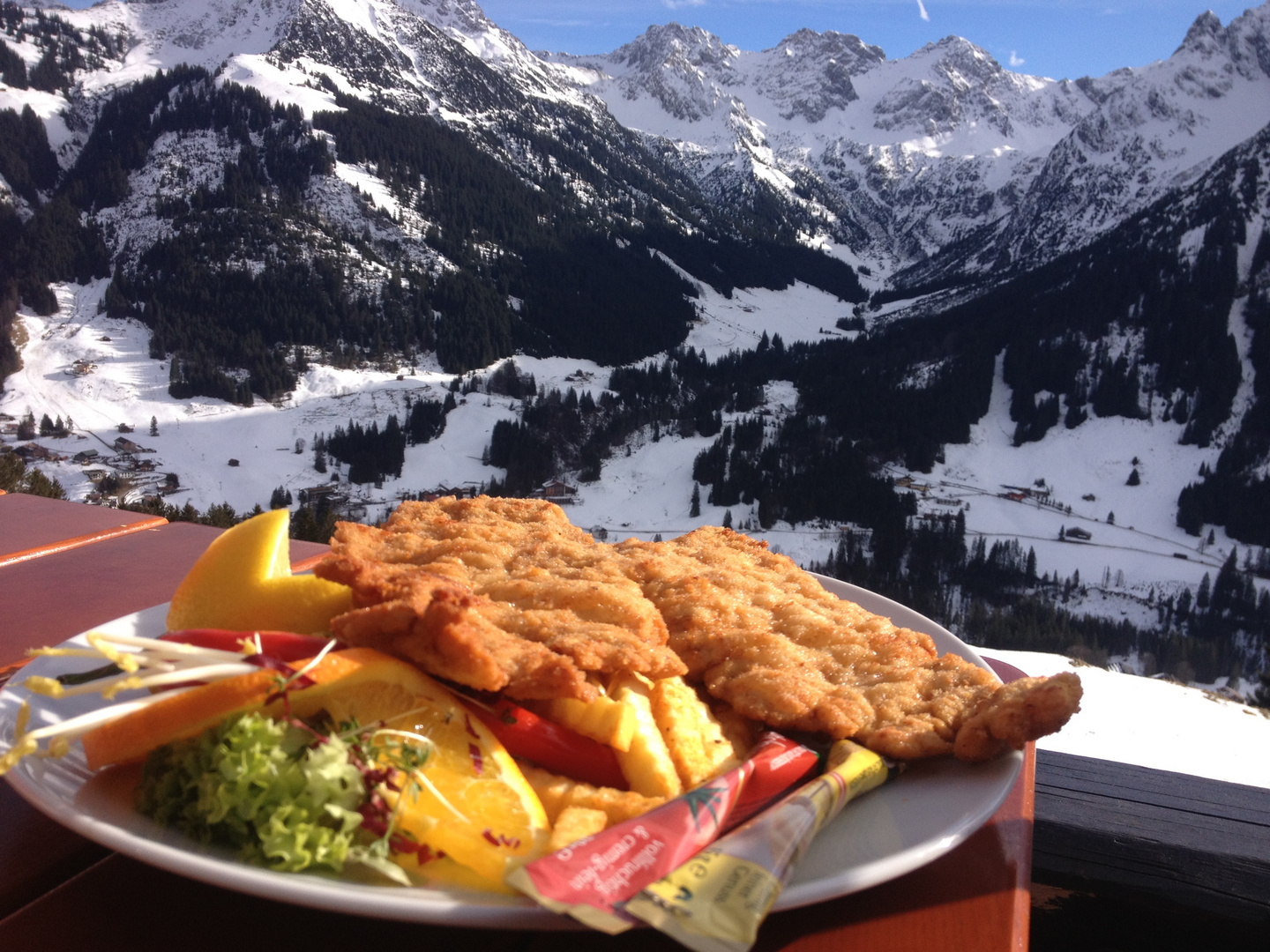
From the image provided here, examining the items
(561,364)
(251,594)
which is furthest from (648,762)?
(561,364)

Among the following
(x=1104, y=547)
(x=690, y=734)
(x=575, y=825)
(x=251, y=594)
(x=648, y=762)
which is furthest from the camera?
(x=1104, y=547)

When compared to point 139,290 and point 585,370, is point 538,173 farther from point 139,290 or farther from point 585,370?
point 139,290

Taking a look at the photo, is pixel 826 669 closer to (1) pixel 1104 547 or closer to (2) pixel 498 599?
(2) pixel 498 599

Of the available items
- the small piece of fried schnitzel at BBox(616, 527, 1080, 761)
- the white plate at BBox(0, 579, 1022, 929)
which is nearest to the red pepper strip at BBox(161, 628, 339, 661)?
the white plate at BBox(0, 579, 1022, 929)

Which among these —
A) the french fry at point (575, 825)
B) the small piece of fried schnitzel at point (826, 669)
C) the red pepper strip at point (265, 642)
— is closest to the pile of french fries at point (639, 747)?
the french fry at point (575, 825)

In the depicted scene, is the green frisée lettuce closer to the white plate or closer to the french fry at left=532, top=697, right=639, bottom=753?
the white plate

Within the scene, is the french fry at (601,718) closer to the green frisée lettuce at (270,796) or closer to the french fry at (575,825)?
the french fry at (575,825)
